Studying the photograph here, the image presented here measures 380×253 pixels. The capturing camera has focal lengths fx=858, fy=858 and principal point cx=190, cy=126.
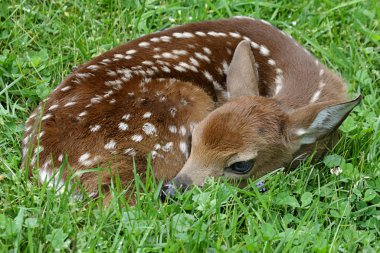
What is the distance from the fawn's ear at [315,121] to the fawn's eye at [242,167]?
1.03 ft

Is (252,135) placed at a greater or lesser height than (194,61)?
lesser

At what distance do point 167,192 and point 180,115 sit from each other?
1.98ft

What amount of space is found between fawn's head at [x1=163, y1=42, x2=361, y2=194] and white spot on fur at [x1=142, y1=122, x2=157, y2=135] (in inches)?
8.8

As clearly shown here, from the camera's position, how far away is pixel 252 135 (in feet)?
15.5

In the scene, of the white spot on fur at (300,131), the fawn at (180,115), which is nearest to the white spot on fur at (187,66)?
the fawn at (180,115)

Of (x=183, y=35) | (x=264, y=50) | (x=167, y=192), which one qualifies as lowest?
(x=167, y=192)

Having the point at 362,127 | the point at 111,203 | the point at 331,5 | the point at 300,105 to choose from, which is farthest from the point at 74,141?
the point at 331,5

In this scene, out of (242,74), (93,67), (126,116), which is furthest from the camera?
(242,74)

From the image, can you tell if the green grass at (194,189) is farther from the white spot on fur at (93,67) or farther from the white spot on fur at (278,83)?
the white spot on fur at (93,67)

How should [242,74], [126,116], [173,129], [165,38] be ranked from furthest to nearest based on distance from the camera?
[165,38]
[242,74]
[173,129]
[126,116]

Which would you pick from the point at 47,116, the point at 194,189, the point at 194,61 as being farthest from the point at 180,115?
the point at 47,116

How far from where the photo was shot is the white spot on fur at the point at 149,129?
479 centimetres

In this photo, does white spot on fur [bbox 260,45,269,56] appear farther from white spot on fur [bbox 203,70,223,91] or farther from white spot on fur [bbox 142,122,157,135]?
white spot on fur [bbox 142,122,157,135]

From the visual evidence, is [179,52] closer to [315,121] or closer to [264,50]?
[264,50]
